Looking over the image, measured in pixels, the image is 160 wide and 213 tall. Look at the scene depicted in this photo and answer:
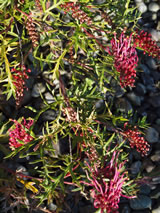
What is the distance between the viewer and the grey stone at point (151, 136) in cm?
192

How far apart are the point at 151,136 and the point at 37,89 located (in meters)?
0.79

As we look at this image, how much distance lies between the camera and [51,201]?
1.56 meters

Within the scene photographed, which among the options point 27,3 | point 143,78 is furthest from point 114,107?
point 27,3

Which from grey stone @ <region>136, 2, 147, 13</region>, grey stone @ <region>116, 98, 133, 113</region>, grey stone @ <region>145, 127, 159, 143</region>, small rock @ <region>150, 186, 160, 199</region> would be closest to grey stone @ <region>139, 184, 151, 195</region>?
small rock @ <region>150, 186, 160, 199</region>

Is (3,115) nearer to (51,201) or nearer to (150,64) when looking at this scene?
(51,201)

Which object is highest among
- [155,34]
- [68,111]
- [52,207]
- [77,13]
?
[77,13]

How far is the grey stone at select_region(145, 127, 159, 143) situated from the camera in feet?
6.29

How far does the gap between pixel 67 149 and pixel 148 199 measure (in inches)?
21.7

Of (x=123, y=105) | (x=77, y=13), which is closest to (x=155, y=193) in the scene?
(x=123, y=105)

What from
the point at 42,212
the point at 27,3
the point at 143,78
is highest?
the point at 27,3

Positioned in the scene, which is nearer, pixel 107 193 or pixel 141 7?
pixel 107 193

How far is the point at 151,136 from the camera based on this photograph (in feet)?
6.31

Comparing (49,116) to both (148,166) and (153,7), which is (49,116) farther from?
(153,7)

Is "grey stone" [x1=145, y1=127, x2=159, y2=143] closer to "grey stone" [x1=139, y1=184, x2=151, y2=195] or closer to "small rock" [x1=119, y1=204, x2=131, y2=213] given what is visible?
"grey stone" [x1=139, y1=184, x2=151, y2=195]
